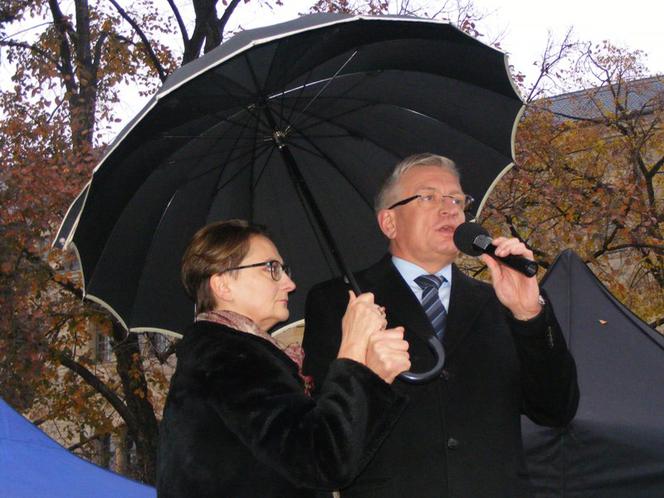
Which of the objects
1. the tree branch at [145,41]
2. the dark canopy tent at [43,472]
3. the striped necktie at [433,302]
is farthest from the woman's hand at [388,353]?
the tree branch at [145,41]

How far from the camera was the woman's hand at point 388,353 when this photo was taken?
2.62m

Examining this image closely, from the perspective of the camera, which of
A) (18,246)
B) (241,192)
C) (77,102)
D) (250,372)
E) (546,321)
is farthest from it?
(77,102)

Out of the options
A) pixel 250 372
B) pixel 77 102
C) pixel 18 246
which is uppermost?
pixel 77 102

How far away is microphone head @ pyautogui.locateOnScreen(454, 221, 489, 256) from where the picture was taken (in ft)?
9.90

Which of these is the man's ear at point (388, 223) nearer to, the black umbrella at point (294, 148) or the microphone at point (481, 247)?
the black umbrella at point (294, 148)

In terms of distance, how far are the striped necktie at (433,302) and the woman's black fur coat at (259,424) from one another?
73 cm

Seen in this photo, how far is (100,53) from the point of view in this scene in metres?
16.8

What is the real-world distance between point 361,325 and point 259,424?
395mm

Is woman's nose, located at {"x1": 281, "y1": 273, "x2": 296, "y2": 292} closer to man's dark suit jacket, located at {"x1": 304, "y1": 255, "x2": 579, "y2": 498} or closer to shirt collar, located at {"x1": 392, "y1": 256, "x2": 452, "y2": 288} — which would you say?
man's dark suit jacket, located at {"x1": 304, "y1": 255, "x2": 579, "y2": 498}

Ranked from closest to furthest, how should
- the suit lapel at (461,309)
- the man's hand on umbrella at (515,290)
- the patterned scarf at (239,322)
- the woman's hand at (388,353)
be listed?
the woman's hand at (388,353)
the patterned scarf at (239,322)
the man's hand on umbrella at (515,290)
the suit lapel at (461,309)

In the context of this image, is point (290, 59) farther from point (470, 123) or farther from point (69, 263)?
point (69, 263)

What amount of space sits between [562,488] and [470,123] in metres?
2.03

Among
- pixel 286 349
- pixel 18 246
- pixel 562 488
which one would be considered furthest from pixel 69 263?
pixel 286 349

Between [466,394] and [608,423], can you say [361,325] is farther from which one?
[608,423]
